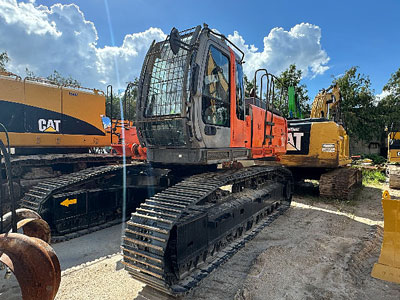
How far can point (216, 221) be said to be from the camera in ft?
12.7

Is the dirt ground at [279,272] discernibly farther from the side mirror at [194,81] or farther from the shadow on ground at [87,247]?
the side mirror at [194,81]

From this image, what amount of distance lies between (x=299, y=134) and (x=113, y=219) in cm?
634

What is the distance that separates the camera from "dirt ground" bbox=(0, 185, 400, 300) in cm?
315

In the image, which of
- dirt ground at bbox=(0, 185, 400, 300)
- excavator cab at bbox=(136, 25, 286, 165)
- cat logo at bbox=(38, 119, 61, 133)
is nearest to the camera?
dirt ground at bbox=(0, 185, 400, 300)

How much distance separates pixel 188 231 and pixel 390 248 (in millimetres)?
2780

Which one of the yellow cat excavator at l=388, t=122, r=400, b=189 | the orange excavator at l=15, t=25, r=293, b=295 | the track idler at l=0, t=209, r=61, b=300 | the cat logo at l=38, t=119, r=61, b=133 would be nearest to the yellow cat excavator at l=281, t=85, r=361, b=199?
the yellow cat excavator at l=388, t=122, r=400, b=189

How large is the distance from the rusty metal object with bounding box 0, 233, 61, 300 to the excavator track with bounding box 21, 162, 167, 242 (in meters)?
2.39

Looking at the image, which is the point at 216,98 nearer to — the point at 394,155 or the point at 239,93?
the point at 239,93

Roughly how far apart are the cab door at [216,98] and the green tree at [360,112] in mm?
23016

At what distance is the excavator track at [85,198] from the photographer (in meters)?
4.69

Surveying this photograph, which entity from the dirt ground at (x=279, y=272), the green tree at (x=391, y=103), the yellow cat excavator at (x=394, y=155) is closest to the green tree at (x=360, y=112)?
the green tree at (x=391, y=103)

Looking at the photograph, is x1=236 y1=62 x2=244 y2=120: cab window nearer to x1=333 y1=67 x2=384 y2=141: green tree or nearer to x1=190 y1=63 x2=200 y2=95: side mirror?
x1=190 y1=63 x2=200 y2=95: side mirror

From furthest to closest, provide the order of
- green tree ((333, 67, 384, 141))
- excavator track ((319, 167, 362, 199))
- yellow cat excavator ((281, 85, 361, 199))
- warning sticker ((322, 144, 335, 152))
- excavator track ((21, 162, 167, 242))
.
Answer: green tree ((333, 67, 384, 141)) → warning sticker ((322, 144, 335, 152)) → yellow cat excavator ((281, 85, 361, 199)) → excavator track ((319, 167, 362, 199)) → excavator track ((21, 162, 167, 242))

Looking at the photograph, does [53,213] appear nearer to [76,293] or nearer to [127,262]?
[76,293]
